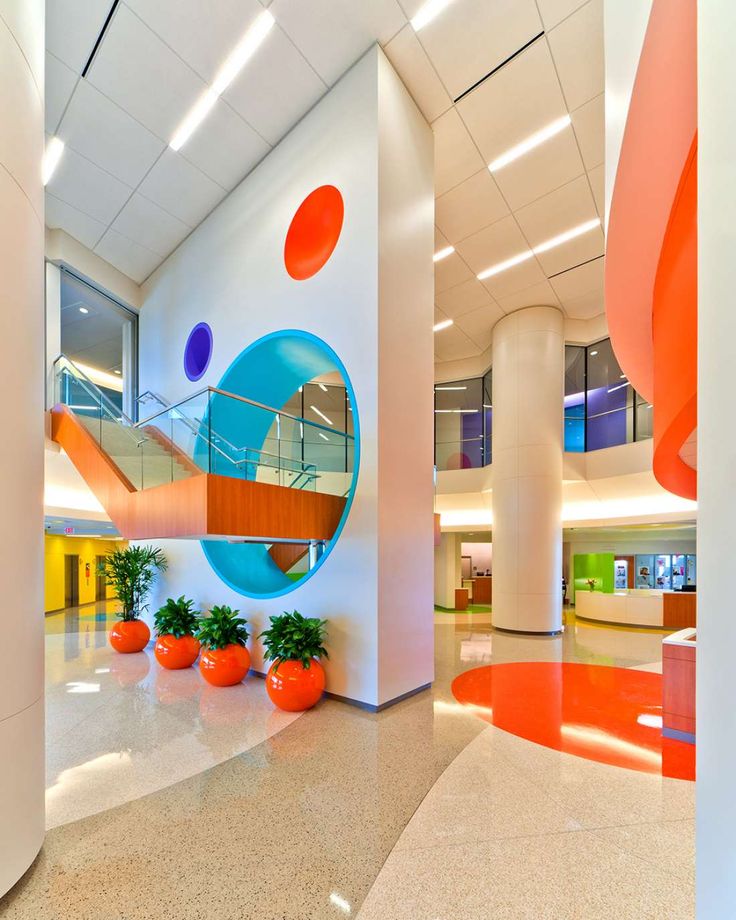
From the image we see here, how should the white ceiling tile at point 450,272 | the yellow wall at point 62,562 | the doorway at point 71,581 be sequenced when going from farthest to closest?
the doorway at point 71,581, the yellow wall at point 62,562, the white ceiling tile at point 450,272

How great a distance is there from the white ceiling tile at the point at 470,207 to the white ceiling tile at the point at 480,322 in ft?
10.0

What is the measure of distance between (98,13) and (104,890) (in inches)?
338

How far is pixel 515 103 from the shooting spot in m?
6.88

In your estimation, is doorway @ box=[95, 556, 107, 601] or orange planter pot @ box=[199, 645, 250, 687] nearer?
orange planter pot @ box=[199, 645, 250, 687]

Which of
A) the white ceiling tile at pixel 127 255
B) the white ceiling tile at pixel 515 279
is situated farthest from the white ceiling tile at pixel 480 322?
the white ceiling tile at pixel 127 255

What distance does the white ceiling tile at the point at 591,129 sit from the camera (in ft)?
22.6

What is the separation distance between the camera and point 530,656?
896cm

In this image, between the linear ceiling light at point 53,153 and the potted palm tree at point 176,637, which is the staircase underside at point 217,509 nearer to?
the potted palm tree at point 176,637

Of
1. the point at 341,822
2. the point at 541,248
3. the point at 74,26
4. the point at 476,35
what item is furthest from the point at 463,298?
the point at 341,822

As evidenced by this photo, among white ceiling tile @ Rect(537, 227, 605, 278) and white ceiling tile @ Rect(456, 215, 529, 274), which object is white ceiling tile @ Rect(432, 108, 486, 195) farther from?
white ceiling tile @ Rect(537, 227, 605, 278)

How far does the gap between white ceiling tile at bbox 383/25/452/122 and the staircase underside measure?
5683mm

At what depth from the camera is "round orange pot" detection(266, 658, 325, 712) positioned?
549 centimetres

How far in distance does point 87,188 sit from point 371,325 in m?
6.48

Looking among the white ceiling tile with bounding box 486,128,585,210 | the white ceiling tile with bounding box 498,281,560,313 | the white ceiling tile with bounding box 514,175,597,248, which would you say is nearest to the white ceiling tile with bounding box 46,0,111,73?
the white ceiling tile with bounding box 486,128,585,210
